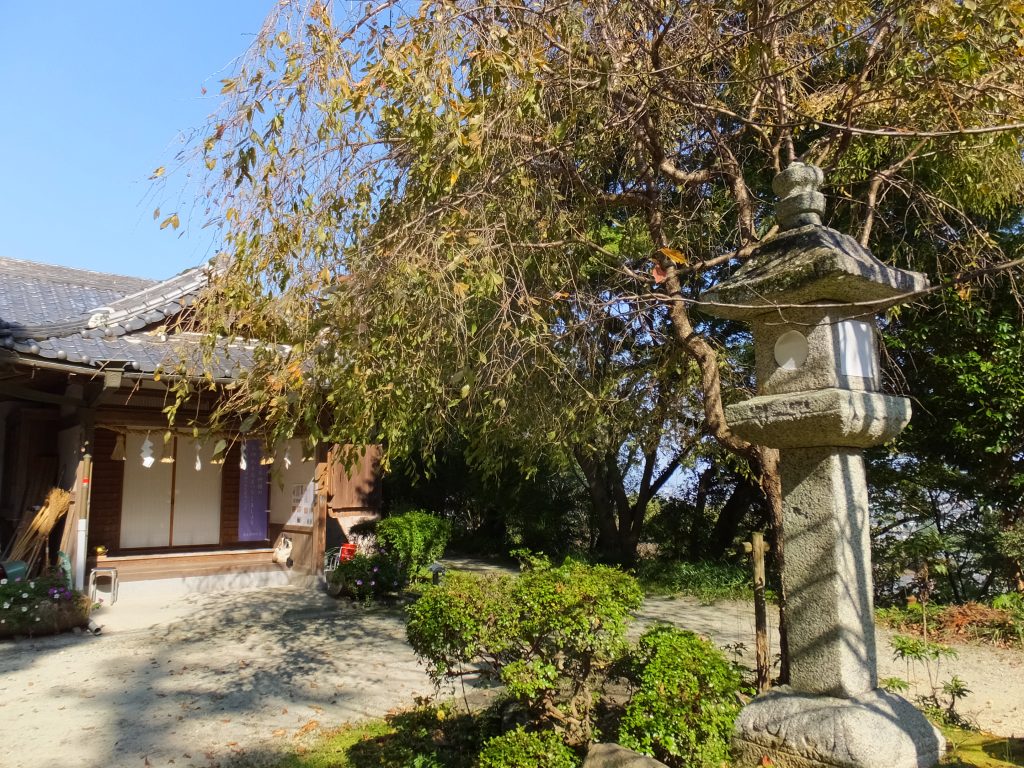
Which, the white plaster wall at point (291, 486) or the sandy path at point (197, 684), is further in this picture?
the white plaster wall at point (291, 486)

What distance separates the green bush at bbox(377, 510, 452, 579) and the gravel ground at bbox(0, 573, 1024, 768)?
119 cm

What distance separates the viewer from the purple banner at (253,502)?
12.0 m

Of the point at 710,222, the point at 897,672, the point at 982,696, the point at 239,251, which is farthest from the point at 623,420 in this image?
the point at 239,251

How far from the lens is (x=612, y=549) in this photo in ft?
47.0

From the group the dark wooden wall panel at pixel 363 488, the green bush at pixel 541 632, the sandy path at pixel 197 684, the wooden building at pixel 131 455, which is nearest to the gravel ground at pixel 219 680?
the sandy path at pixel 197 684

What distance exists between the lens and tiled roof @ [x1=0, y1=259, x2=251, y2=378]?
24.9ft

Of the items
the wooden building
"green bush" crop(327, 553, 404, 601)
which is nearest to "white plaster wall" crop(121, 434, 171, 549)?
the wooden building

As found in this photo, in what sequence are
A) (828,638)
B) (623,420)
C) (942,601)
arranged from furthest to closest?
(942,601) → (623,420) → (828,638)

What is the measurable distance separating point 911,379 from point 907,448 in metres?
0.98

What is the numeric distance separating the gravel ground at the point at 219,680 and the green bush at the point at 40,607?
0.22 metres

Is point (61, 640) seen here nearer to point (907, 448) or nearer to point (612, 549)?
point (612, 549)

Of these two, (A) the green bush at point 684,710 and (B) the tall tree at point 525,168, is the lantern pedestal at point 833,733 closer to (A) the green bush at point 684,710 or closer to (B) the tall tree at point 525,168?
(A) the green bush at point 684,710

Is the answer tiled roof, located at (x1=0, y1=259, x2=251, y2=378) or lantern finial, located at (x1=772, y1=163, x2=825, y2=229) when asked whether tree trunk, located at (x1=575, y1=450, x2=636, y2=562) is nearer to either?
tiled roof, located at (x1=0, y1=259, x2=251, y2=378)

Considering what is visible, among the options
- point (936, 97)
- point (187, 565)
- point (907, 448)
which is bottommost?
point (187, 565)
